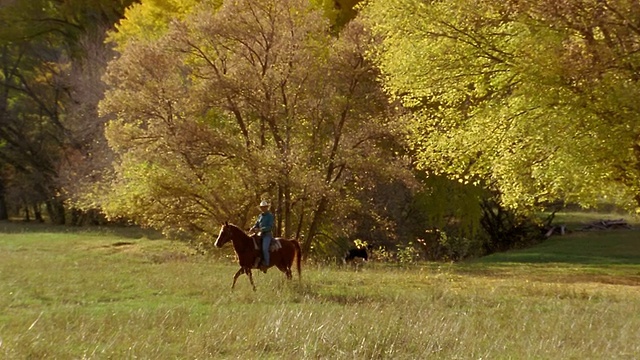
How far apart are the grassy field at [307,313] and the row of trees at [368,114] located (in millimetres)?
2685

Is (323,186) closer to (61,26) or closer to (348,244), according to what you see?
(348,244)

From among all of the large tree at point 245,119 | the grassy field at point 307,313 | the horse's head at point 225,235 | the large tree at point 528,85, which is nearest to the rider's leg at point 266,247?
the grassy field at point 307,313

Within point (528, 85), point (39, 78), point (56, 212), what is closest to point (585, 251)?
point (528, 85)

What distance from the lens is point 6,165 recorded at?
172 ft

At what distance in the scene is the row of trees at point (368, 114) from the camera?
17781 mm

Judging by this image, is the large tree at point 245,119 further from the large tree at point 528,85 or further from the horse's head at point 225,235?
the horse's head at point 225,235

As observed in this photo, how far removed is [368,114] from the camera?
25984mm

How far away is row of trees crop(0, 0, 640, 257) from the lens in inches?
700

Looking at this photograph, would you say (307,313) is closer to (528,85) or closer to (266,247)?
(266,247)

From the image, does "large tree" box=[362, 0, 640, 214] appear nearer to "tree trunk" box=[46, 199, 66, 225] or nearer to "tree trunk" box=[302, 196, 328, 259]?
"tree trunk" box=[302, 196, 328, 259]

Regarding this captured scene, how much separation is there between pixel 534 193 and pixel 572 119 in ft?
12.4

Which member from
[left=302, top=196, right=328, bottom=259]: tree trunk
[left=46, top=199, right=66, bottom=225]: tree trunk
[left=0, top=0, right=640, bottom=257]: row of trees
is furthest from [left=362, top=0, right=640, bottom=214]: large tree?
[left=46, top=199, right=66, bottom=225]: tree trunk

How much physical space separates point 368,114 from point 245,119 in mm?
4074

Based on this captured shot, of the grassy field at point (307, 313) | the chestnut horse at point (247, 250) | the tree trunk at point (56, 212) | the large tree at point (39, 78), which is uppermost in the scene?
the large tree at point (39, 78)
